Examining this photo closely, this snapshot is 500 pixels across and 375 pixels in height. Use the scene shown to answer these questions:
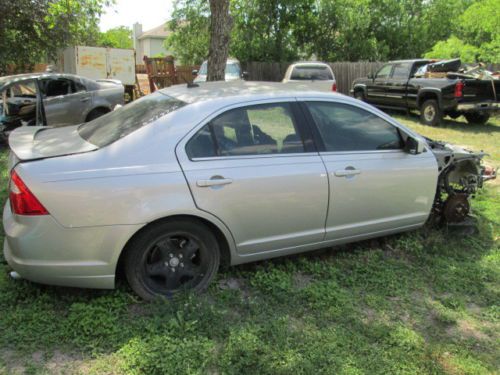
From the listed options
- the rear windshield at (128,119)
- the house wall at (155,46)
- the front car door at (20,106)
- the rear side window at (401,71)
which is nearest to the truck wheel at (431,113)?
the rear side window at (401,71)

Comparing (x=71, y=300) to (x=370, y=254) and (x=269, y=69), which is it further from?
(x=269, y=69)

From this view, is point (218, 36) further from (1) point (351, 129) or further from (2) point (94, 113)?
(2) point (94, 113)

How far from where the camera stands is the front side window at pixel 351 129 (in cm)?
403

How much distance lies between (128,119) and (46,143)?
2.14ft

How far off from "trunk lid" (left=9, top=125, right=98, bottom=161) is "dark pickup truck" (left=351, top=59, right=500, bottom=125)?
10050 millimetres

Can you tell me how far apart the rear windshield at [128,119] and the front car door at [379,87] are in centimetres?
1146

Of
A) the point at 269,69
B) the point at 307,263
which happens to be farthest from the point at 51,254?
the point at 269,69

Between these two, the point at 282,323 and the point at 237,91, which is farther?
the point at 237,91

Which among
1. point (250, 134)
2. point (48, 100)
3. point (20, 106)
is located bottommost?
point (20, 106)

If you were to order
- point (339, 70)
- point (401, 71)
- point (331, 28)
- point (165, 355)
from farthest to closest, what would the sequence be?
point (331, 28) < point (339, 70) < point (401, 71) < point (165, 355)

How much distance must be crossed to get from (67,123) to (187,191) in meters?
6.82

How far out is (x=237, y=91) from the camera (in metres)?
3.97

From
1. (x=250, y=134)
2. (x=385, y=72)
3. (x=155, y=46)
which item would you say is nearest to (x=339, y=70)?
(x=385, y=72)

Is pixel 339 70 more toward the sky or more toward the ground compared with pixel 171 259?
more toward the sky
